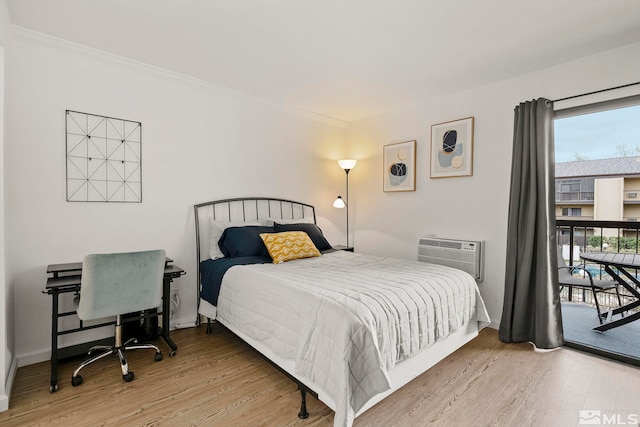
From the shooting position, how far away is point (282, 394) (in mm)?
2105

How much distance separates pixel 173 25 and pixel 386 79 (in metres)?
2.03

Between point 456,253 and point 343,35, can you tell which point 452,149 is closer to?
point 456,253

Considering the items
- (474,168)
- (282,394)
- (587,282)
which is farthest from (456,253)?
(282,394)

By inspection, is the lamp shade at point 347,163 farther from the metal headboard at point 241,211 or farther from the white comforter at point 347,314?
the white comforter at point 347,314

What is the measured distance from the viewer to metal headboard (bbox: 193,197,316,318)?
3.43m

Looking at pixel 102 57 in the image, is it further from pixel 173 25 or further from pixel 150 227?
pixel 150 227

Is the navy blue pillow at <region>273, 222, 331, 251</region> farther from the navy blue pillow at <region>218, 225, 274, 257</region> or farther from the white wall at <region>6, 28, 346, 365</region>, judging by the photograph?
the white wall at <region>6, 28, 346, 365</region>

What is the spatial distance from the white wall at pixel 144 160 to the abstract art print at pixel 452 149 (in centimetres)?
172

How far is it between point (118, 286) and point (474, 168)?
3528 mm

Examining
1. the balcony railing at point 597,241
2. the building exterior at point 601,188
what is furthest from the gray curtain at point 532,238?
the balcony railing at point 597,241

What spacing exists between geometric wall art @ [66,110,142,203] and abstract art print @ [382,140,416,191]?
2.99 meters

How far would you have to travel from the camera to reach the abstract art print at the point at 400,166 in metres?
4.07

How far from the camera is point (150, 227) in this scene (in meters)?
3.09

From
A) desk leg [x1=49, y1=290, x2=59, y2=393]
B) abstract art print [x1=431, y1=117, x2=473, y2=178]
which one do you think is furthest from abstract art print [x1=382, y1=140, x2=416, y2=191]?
desk leg [x1=49, y1=290, x2=59, y2=393]
